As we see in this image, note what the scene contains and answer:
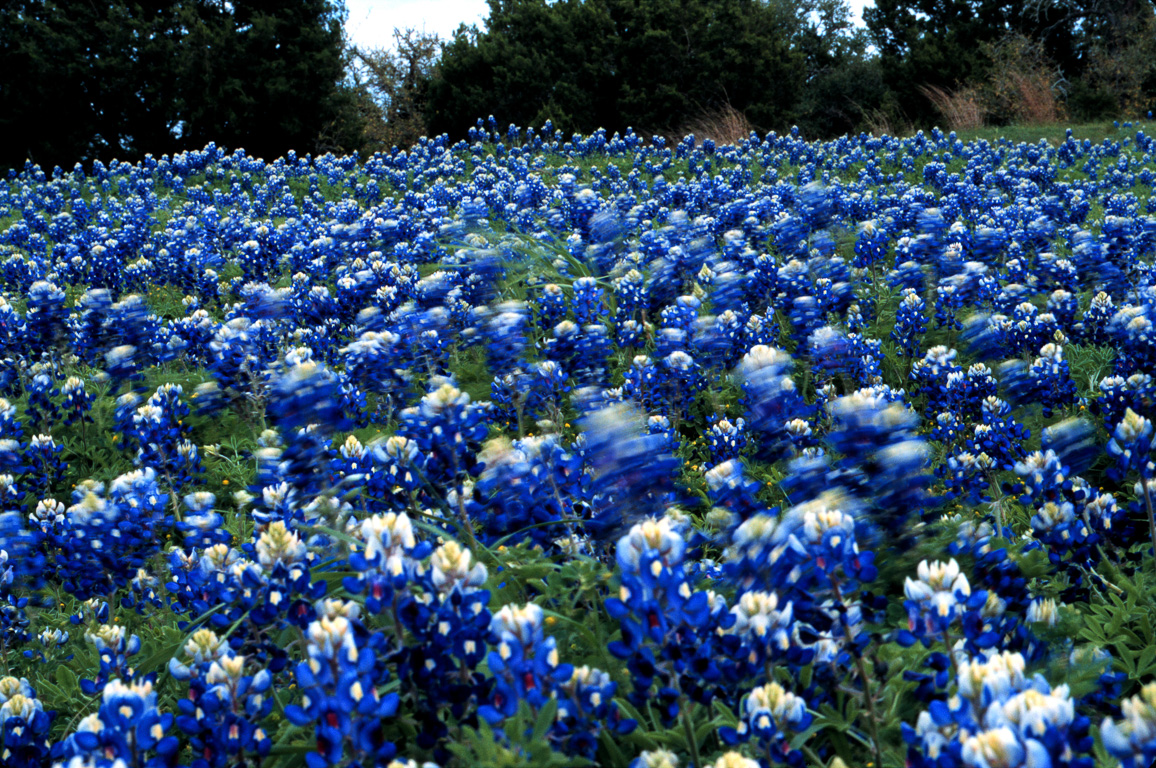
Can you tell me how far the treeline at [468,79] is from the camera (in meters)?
23.0

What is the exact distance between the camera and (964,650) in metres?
1.81

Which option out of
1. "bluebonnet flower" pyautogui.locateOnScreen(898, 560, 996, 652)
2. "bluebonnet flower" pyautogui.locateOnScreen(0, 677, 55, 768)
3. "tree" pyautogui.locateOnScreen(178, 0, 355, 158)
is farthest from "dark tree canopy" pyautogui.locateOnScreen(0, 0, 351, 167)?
"bluebonnet flower" pyautogui.locateOnScreen(898, 560, 996, 652)

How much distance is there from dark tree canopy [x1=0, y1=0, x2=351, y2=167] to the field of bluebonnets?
59.7 ft

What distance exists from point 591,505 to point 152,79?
2576 centimetres

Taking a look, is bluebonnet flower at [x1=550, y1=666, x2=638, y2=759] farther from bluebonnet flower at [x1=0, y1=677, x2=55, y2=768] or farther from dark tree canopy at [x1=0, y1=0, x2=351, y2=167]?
dark tree canopy at [x1=0, y1=0, x2=351, y2=167]

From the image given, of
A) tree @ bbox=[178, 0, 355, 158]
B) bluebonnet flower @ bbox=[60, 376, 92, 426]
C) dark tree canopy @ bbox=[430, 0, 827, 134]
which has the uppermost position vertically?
tree @ bbox=[178, 0, 355, 158]

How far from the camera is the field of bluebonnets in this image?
167cm

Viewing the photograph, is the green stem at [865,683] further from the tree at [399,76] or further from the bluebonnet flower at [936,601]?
the tree at [399,76]

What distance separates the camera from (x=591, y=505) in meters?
2.60

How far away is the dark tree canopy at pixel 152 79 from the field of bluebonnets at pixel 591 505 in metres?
18.2

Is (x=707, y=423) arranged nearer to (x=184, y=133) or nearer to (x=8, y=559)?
(x=8, y=559)

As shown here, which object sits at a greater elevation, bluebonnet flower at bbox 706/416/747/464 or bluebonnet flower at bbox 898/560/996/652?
bluebonnet flower at bbox 898/560/996/652

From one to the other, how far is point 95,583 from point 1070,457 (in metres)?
3.69

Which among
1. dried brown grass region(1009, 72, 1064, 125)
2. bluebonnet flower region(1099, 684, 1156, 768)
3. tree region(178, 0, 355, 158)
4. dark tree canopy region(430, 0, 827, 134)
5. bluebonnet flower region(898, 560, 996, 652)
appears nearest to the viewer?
bluebonnet flower region(1099, 684, 1156, 768)
